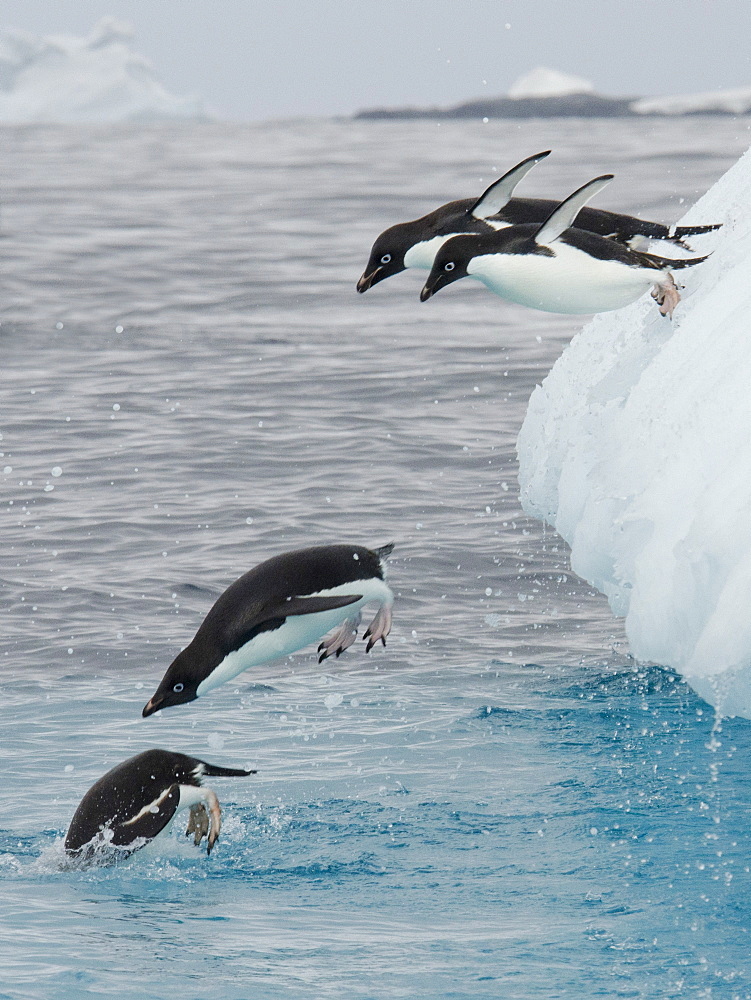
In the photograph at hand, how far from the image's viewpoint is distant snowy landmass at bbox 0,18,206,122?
72.2 meters

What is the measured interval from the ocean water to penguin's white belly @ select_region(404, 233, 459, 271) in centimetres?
248

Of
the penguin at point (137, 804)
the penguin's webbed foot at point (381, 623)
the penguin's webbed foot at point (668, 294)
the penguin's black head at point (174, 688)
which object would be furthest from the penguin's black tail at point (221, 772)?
the penguin's webbed foot at point (668, 294)

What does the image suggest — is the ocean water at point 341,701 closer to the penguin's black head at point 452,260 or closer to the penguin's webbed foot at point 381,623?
the penguin's webbed foot at point 381,623

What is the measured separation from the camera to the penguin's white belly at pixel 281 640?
18.4 ft

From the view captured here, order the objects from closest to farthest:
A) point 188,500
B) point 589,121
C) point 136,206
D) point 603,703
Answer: point 603,703
point 188,500
point 136,206
point 589,121

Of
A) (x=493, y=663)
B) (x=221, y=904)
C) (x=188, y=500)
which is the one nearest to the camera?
(x=221, y=904)

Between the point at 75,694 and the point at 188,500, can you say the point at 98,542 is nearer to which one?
the point at 188,500

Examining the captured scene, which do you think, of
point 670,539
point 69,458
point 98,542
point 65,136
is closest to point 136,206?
point 69,458

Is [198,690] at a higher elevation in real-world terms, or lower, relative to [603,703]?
higher

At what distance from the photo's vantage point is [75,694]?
335 inches

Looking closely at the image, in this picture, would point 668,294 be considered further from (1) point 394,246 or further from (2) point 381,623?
(2) point 381,623

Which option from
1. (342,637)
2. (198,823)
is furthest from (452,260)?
(198,823)

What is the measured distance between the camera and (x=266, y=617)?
5.55 m

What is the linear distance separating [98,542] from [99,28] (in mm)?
67072
